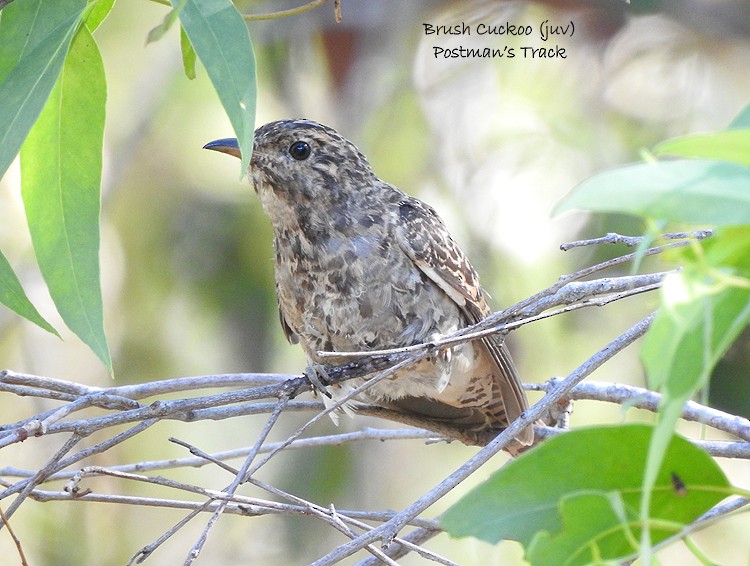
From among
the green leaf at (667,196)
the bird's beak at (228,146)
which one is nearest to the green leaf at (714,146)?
the green leaf at (667,196)

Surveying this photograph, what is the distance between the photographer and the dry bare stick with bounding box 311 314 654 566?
1843 mm

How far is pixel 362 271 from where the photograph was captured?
10.3 ft

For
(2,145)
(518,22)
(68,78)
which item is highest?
(518,22)

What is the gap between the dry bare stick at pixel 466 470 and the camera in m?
1.84

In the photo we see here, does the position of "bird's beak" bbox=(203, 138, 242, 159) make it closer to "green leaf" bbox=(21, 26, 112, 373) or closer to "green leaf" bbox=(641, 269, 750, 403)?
"green leaf" bbox=(21, 26, 112, 373)

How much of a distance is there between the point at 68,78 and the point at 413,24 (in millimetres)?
4415

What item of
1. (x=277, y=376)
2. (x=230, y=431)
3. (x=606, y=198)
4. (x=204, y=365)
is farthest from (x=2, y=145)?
(x=230, y=431)

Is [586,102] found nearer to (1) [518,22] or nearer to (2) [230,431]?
(1) [518,22]

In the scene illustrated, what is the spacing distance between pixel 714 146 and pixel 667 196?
0.30ft

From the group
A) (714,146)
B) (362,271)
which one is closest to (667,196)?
(714,146)

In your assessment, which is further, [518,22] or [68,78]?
[518,22]

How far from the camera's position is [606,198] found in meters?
1.06

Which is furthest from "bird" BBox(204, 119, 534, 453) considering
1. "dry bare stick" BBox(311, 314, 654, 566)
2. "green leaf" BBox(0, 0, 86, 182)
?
"dry bare stick" BBox(311, 314, 654, 566)

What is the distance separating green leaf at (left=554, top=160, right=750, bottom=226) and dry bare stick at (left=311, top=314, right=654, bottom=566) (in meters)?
0.90
